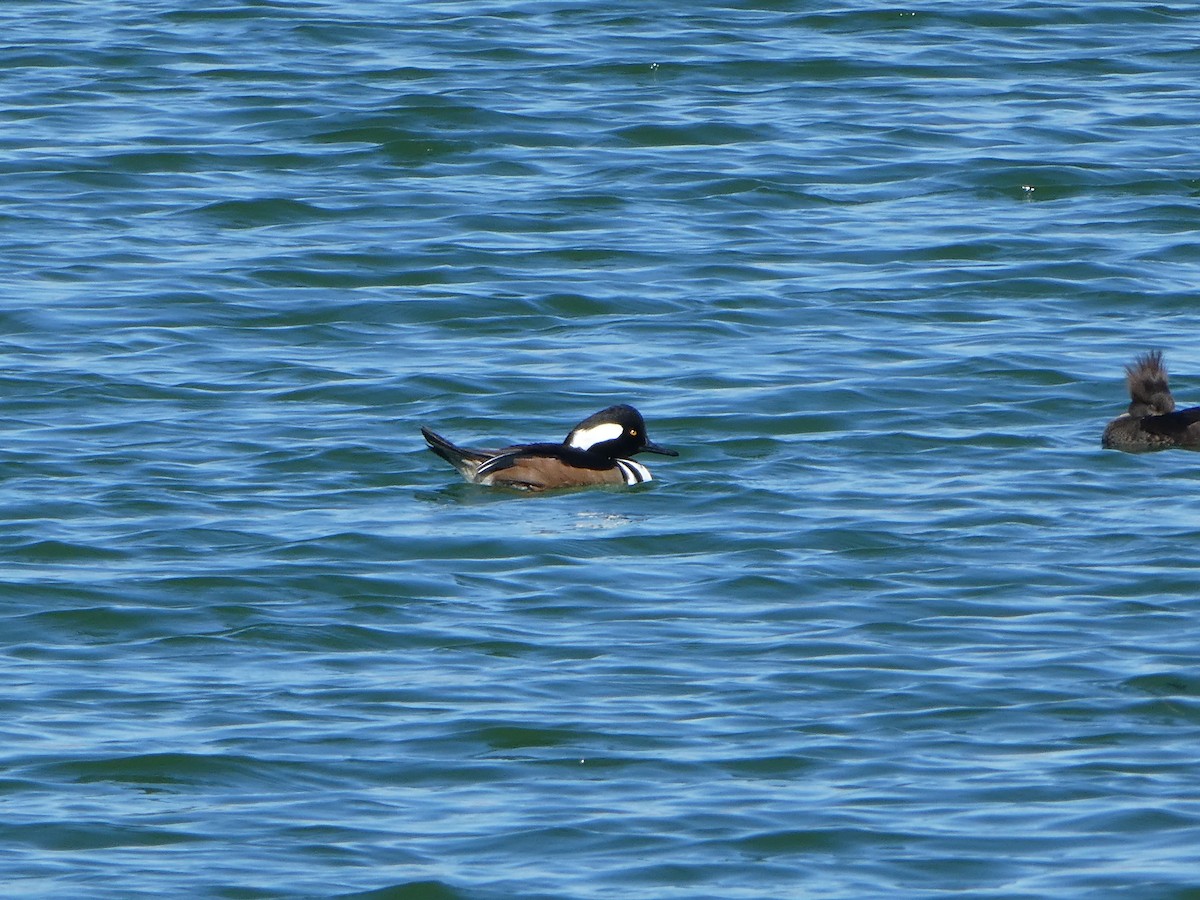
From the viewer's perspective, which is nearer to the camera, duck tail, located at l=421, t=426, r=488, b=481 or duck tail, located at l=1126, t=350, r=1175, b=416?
duck tail, located at l=421, t=426, r=488, b=481

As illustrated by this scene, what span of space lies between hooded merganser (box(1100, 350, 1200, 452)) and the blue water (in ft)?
0.98

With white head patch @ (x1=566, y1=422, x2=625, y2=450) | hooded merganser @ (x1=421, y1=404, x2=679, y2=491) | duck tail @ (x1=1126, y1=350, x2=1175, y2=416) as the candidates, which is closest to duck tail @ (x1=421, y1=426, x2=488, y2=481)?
hooded merganser @ (x1=421, y1=404, x2=679, y2=491)

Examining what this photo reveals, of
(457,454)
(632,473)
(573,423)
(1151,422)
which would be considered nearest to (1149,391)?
(1151,422)

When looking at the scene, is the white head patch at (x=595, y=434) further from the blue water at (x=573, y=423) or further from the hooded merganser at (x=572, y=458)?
the blue water at (x=573, y=423)

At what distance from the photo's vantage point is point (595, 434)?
42.2ft

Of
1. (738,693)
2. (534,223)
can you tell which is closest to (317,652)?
(738,693)

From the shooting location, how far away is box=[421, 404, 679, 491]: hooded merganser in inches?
500

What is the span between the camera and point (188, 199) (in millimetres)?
18844

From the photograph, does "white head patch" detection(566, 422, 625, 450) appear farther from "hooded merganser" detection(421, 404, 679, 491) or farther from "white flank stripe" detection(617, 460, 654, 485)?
"white flank stripe" detection(617, 460, 654, 485)

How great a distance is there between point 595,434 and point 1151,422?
2794mm

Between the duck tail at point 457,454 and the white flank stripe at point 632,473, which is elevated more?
the duck tail at point 457,454

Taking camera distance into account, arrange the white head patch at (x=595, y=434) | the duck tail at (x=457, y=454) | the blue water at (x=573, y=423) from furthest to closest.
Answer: the white head patch at (x=595, y=434) → the duck tail at (x=457, y=454) → the blue water at (x=573, y=423)

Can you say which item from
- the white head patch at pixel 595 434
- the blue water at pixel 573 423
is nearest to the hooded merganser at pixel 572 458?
the white head patch at pixel 595 434

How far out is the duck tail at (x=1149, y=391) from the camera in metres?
13.3
